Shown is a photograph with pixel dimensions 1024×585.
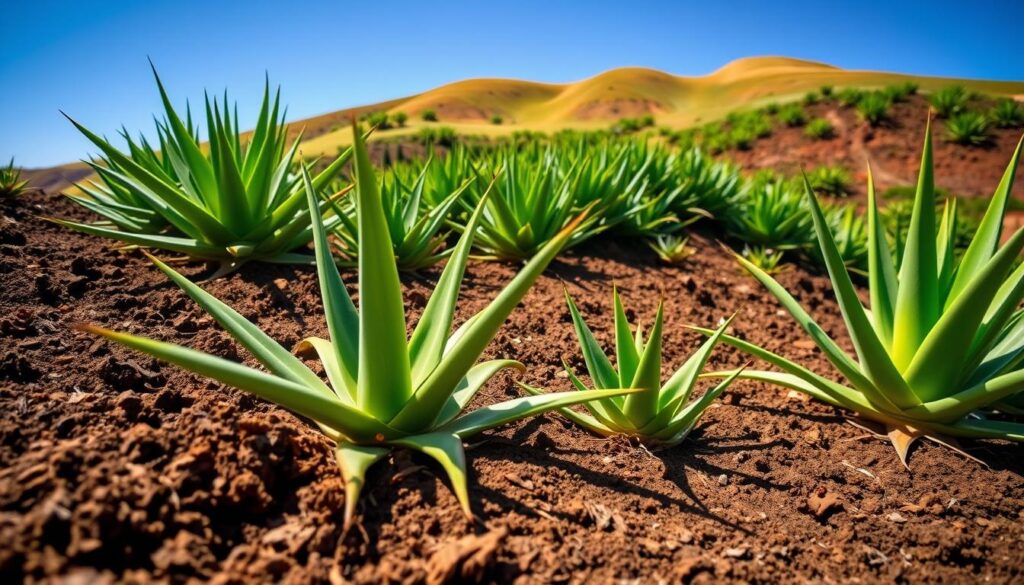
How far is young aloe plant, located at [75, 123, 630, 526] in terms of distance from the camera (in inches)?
49.7

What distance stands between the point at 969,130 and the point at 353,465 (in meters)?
14.5

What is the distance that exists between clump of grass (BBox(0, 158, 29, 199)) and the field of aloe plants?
0.77m

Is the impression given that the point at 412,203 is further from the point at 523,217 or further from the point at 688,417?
the point at 688,417

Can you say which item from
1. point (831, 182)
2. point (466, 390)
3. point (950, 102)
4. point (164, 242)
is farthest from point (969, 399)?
point (950, 102)

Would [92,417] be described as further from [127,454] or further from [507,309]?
[507,309]

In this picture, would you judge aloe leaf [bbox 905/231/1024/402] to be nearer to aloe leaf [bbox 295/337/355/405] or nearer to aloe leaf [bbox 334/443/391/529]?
aloe leaf [bbox 334/443/391/529]

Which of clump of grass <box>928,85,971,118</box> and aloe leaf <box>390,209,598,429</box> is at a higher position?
clump of grass <box>928,85,971,118</box>

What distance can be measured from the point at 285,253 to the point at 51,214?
7.59 ft

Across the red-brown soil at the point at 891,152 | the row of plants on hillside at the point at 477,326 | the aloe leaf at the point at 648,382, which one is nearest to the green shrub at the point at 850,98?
the red-brown soil at the point at 891,152

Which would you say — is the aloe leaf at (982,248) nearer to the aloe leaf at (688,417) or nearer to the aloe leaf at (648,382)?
the aloe leaf at (688,417)


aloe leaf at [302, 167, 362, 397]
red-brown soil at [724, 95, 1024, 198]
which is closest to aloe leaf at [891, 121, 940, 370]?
aloe leaf at [302, 167, 362, 397]

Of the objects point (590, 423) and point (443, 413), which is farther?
point (590, 423)

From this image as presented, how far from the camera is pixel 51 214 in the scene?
12.9 feet

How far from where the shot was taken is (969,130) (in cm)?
1099
